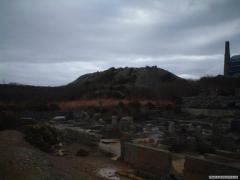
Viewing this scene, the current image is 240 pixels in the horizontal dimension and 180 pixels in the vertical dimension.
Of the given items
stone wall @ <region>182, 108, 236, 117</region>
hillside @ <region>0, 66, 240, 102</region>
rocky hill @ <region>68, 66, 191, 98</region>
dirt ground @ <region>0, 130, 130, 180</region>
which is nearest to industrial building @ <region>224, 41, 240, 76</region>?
hillside @ <region>0, 66, 240, 102</region>

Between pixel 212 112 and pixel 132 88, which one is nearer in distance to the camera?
pixel 212 112

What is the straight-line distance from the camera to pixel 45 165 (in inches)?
344

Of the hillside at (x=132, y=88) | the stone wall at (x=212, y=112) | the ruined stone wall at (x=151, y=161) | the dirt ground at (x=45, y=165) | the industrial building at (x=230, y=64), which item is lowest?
the dirt ground at (x=45, y=165)

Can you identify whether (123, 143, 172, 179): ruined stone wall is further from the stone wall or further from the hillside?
the hillside

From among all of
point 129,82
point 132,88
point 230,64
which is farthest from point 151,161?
point 230,64

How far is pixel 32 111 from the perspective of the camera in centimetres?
2269

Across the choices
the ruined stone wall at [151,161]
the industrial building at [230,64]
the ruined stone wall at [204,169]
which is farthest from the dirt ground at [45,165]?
the industrial building at [230,64]

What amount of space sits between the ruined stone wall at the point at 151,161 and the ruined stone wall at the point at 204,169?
3.00 ft

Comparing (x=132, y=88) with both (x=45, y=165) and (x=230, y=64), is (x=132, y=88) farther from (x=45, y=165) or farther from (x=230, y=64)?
(x=45, y=165)

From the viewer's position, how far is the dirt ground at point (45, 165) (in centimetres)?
761

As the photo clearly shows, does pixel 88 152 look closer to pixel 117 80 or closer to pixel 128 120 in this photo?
pixel 128 120

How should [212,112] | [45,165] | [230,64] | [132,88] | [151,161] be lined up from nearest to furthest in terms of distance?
[151,161] < [45,165] < [212,112] < [132,88] < [230,64]

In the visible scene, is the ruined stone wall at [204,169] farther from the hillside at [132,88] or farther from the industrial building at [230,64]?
the industrial building at [230,64]

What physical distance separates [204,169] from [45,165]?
195 inches
